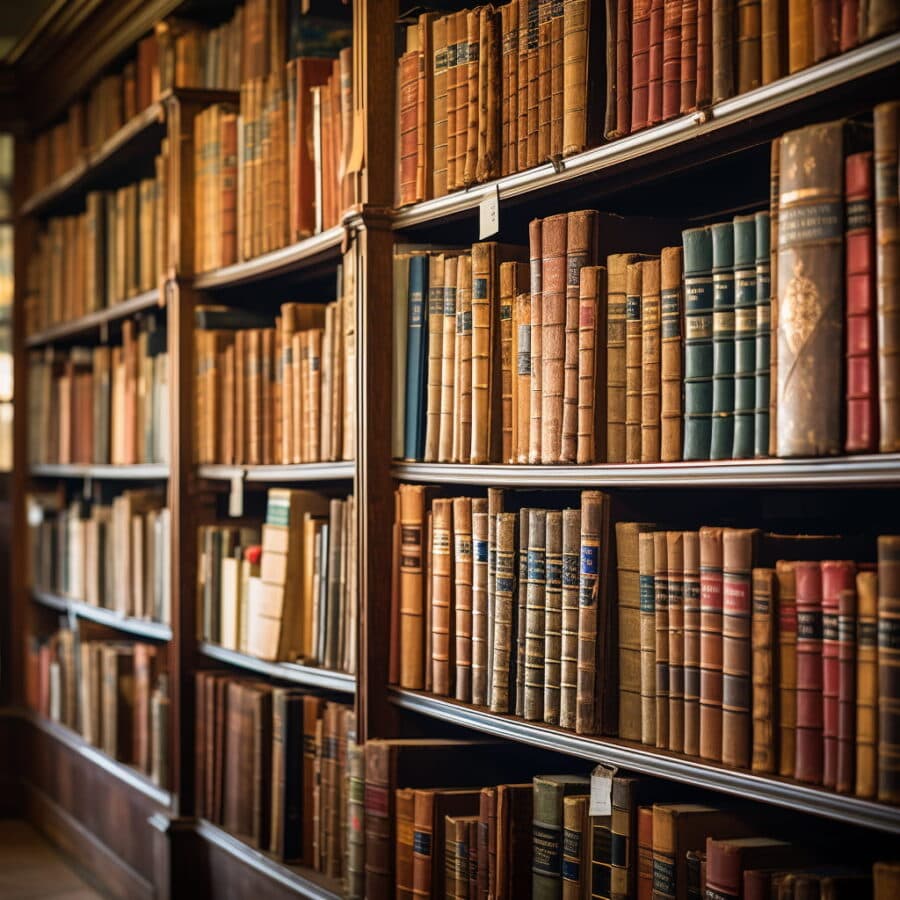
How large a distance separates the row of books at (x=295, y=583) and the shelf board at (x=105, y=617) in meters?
0.38

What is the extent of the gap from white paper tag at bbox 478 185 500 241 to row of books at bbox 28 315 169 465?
1.56 meters

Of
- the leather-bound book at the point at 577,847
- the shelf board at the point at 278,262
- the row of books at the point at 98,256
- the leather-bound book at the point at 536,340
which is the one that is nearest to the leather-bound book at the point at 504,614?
the leather-bound book at the point at 536,340

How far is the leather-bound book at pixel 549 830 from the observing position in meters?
2.08

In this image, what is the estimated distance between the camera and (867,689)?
A: 1599 millimetres

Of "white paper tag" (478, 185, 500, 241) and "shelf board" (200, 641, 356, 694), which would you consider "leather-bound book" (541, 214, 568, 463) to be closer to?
"white paper tag" (478, 185, 500, 241)

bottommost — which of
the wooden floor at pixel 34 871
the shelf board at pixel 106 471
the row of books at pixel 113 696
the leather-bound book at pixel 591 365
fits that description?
the wooden floor at pixel 34 871

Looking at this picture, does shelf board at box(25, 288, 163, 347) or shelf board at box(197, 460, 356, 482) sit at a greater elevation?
shelf board at box(25, 288, 163, 347)

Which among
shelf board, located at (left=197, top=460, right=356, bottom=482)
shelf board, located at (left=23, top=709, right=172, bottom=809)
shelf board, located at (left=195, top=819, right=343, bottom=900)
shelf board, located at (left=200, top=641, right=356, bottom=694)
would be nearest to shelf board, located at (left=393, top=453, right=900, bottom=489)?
shelf board, located at (left=197, top=460, right=356, bottom=482)

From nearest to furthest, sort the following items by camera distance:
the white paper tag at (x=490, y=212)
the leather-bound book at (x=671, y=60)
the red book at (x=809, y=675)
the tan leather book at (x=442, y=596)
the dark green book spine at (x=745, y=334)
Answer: the red book at (x=809, y=675) < the dark green book spine at (x=745, y=334) < the leather-bound book at (x=671, y=60) < the white paper tag at (x=490, y=212) < the tan leather book at (x=442, y=596)

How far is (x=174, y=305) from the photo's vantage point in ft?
11.3

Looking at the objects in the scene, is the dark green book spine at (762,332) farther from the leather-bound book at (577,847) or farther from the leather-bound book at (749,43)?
the leather-bound book at (577,847)

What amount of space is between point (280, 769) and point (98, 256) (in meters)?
1.98

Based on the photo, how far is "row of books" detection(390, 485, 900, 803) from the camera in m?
1.62

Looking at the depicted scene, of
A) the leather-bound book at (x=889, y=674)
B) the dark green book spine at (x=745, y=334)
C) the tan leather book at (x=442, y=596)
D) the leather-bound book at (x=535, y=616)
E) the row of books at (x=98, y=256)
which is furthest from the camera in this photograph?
the row of books at (x=98, y=256)
